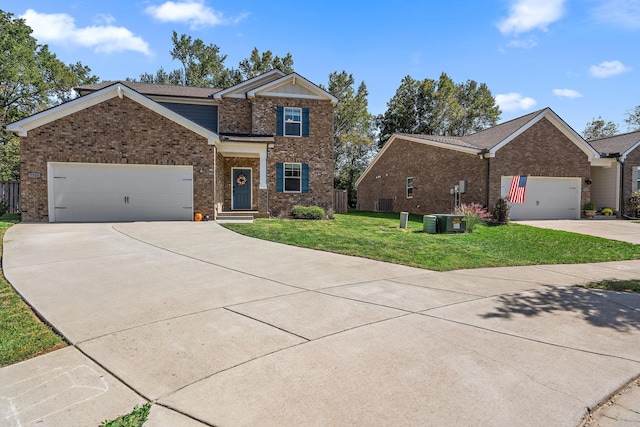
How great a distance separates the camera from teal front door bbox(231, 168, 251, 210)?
19125mm

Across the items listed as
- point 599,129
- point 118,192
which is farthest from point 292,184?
point 599,129

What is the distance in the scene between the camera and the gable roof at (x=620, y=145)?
20.4m

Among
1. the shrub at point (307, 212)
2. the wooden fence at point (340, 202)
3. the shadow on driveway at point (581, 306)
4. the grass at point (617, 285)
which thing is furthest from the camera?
the wooden fence at point (340, 202)

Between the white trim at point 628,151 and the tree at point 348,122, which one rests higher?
the tree at point 348,122

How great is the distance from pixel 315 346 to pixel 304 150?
602 inches

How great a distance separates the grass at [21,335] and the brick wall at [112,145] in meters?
10.3

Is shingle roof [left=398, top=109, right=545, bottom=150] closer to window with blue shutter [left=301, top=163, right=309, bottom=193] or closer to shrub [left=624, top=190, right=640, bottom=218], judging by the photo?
shrub [left=624, top=190, right=640, bottom=218]

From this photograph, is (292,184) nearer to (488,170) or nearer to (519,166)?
(488,170)

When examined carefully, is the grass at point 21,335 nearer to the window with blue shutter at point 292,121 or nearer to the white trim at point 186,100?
the window with blue shutter at point 292,121

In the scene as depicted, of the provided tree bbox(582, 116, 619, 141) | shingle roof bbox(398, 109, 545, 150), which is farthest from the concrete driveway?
tree bbox(582, 116, 619, 141)

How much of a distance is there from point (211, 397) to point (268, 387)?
448 millimetres

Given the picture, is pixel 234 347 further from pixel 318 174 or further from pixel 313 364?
pixel 318 174

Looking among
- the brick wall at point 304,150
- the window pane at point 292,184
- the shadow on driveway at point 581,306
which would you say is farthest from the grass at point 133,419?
the window pane at point 292,184

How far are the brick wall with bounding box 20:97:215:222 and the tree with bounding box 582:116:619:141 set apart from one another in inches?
1910
